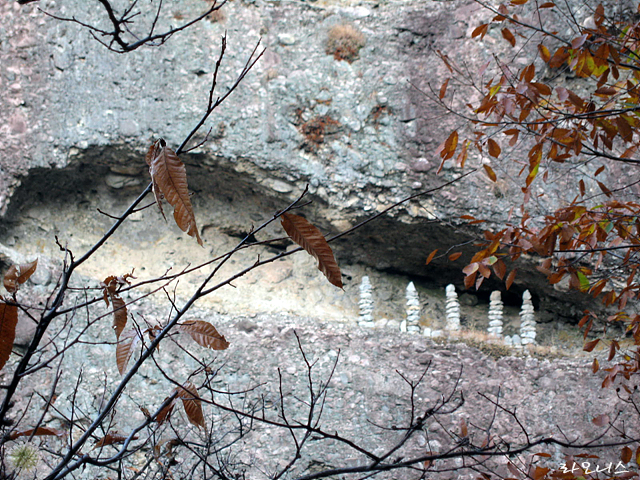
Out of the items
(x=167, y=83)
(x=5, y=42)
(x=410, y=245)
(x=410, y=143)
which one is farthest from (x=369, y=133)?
(x=5, y=42)

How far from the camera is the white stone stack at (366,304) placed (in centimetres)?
545

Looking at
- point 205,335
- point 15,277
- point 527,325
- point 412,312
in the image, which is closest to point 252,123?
point 412,312

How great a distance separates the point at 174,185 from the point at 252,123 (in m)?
4.30

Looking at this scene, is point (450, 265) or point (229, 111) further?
point (450, 265)

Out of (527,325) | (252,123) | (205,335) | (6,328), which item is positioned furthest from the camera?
(252,123)

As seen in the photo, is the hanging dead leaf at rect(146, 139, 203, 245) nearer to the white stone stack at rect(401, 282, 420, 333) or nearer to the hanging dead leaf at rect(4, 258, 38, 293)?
the hanging dead leaf at rect(4, 258, 38, 293)

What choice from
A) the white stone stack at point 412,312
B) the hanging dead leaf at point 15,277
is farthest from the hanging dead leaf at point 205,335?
the white stone stack at point 412,312

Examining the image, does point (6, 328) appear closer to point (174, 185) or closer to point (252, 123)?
point (174, 185)

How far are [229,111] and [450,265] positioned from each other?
305cm

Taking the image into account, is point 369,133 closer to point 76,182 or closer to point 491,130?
point 491,130

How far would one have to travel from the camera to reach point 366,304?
5.54 m

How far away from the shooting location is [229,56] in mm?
5688

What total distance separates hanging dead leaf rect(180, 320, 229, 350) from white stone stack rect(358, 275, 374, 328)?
11.5ft

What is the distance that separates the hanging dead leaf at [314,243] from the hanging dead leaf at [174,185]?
255mm
